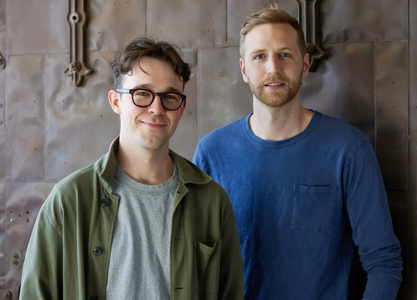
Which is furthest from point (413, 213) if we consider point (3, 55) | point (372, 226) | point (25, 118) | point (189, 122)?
point (3, 55)

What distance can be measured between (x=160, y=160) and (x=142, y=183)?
0.10 metres

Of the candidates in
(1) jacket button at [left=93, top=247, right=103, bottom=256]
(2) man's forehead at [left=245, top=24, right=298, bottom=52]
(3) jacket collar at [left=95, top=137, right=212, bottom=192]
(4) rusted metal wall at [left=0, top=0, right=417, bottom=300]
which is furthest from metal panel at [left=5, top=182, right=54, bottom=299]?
(2) man's forehead at [left=245, top=24, right=298, bottom=52]

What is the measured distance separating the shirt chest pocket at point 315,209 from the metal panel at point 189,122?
0.85 metres

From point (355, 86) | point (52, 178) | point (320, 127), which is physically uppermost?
point (355, 86)

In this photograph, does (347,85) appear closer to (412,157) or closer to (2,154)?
(412,157)

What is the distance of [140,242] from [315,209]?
788 millimetres

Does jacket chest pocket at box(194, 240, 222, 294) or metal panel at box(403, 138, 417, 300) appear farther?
Answer: metal panel at box(403, 138, 417, 300)

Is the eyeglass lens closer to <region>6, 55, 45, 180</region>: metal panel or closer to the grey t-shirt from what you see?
the grey t-shirt

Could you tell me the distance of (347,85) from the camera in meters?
2.24

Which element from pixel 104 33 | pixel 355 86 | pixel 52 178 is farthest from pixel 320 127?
pixel 52 178

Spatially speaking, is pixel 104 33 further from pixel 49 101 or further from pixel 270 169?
pixel 270 169

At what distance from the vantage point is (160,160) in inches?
61.9

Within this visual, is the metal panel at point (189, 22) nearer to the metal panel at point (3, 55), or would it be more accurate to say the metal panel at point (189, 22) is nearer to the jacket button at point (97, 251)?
the metal panel at point (3, 55)

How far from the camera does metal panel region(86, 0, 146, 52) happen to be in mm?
2582
